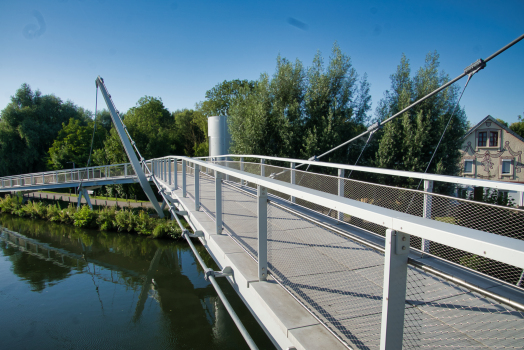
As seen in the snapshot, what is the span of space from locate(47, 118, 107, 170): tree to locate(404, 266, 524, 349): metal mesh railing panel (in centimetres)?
4036

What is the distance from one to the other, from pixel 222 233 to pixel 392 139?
1626cm

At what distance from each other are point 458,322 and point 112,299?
11.8 metres

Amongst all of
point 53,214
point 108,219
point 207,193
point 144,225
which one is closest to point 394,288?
point 207,193

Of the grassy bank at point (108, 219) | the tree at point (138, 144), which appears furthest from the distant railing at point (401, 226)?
the tree at point (138, 144)

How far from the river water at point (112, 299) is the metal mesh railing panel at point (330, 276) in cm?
585

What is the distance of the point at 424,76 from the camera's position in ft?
61.7

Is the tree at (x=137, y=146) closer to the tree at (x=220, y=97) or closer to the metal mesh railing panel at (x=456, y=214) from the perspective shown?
the tree at (x=220, y=97)

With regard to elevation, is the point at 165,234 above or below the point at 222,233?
below

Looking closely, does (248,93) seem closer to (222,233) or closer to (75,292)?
(75,292)

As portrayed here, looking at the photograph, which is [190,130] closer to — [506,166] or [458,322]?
[506,166]

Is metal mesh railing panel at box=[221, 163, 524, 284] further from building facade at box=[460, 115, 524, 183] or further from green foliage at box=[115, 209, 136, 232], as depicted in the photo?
building facade at box=[460, 115, 524, 183]

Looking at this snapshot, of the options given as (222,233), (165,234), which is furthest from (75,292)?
(222,233)

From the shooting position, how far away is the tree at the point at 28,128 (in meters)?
38.4

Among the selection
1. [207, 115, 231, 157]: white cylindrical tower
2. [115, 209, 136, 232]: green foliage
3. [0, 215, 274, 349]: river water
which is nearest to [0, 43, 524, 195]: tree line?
[207, 115, 231, 157]: white cylindrical tower
